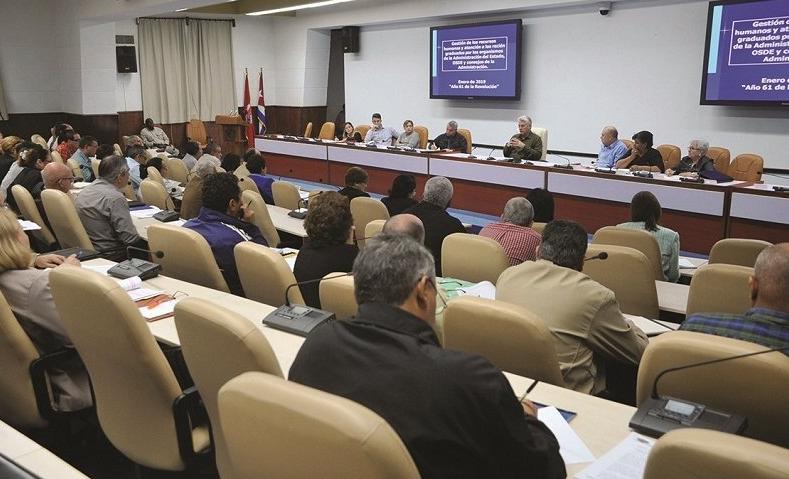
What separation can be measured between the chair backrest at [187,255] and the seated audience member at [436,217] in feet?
5.00

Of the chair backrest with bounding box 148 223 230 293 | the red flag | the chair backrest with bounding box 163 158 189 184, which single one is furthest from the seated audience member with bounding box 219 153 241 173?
the red flag

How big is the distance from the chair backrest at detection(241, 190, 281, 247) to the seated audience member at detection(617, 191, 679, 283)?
8.29 feet

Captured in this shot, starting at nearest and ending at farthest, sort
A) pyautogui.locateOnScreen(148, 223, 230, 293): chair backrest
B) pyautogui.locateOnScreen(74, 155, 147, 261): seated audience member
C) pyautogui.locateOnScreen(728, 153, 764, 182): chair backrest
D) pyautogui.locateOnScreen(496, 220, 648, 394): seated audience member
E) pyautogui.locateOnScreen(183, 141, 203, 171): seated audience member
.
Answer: pyautogui.locateOnScreen(496, 220, 648, 394): seated audience member → pyautogui.locateOnScreen(148, 223, 230, 293): chair backrest → pyautogui.locateOnScreen(74, 155, 147, 261): seated audience member → pyautogui.locateOnScreen(728, 153, 764, 182): chair backrest → pyautogui.locateOnScreen(183, 141, 203, 171): seated audience member

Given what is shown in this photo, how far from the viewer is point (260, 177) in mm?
6840

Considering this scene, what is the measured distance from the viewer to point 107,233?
471 cm

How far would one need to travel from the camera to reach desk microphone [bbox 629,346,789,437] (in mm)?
1662

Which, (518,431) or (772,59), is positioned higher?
(772,59)

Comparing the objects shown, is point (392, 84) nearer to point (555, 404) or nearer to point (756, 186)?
point (756, 186)

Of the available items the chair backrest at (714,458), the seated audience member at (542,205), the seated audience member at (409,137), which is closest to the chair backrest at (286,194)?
the seated audience member at (542,205)

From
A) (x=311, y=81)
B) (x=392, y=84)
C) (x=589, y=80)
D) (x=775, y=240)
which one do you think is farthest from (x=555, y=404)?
(x=311, y=81)

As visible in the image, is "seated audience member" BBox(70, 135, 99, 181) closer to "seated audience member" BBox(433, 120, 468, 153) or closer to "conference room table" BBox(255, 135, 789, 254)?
"conference room table" BBox(255, 135, 789, 254)

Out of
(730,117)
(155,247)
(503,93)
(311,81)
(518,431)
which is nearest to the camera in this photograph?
(518,431)

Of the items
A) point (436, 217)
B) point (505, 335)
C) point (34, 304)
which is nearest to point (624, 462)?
point (505, 335)

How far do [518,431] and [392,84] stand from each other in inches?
467
